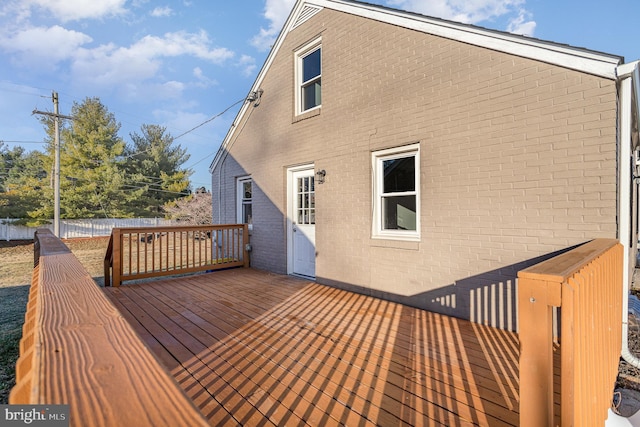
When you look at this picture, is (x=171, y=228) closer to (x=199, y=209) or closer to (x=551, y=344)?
(x=551, y=344)

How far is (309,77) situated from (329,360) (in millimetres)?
5363

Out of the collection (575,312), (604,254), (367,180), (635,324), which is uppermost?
(367,180)

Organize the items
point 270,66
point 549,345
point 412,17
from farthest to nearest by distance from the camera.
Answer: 1. point 270,66
2. point 412,17
3. point 549,345

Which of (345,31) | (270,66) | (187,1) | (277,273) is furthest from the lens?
(187,1)

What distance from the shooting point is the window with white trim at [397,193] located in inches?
169

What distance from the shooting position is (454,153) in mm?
3773

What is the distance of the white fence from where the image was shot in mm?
15891

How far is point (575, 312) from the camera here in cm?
127

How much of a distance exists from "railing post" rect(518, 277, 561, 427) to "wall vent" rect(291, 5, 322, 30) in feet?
20.3

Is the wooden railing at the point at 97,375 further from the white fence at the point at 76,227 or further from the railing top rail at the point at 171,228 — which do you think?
the white fence at the point at 76,227

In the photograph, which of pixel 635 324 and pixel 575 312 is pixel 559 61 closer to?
pixel 575 312

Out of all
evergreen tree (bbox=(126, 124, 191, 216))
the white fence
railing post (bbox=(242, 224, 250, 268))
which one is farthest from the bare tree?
railing post (bbox=(242, 224, 250, 268))

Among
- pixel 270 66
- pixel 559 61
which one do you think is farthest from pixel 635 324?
pixel 270 66

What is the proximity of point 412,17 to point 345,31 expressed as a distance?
55.6 inches
